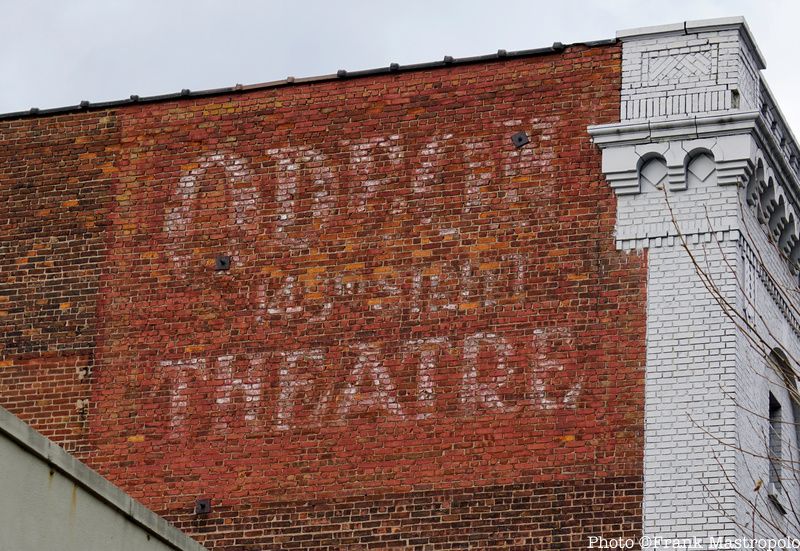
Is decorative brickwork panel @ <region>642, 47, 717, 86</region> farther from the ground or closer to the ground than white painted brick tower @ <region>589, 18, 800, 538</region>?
farther from the ground

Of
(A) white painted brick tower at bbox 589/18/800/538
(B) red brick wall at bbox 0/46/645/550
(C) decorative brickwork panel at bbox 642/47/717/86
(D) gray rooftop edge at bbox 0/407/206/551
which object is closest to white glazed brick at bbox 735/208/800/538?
(A) white painted brick tower at bbox 589/18/800/538

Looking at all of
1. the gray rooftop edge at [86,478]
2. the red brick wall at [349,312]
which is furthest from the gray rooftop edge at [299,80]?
the gray rooftop edge at [86,478]

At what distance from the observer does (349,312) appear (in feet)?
73.5

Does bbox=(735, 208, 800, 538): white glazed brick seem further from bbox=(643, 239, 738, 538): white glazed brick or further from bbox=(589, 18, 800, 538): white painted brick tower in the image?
bbox=(643, 239, 738, 538): white glazed brick

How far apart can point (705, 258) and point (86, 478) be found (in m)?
9.65

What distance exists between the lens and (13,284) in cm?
2394

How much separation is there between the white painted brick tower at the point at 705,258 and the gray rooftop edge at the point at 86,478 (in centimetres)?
689

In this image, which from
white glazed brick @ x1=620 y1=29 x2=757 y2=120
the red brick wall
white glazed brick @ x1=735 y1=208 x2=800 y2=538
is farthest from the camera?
white glazed brick @ x1=620 y1=29 x2=757 y2=120

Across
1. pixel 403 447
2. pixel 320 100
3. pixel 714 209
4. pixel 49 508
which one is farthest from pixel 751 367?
pixel 49 508

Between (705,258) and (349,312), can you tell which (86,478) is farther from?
(705,258)

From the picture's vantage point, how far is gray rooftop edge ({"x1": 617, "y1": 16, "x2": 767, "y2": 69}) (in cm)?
2209

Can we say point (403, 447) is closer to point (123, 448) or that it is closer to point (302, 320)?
point (302, 320)

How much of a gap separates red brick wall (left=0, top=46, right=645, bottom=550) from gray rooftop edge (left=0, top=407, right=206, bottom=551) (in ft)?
20.8

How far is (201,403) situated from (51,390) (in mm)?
2052
